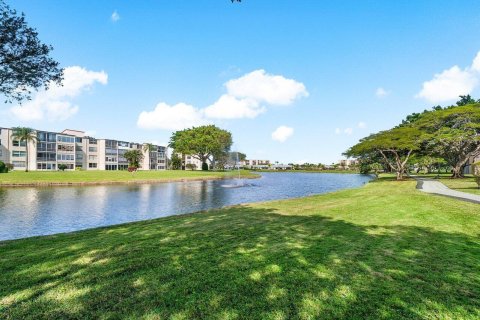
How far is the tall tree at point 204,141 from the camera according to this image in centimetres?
9306

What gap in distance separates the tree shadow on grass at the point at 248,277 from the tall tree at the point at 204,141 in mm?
84734

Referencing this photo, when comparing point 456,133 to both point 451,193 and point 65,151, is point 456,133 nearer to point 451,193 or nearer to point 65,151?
point 451,193

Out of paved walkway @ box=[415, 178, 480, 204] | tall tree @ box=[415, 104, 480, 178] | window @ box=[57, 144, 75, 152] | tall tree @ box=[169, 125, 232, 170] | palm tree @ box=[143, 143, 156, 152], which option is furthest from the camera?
→ palm tree @ box=[143, 143, 156, 152]

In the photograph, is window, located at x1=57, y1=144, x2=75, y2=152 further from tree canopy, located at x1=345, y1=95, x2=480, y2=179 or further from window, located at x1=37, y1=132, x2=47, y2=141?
tree canopy, located at x1=345, y1=95, x2=480, y2=179

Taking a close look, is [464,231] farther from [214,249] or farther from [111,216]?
[111,216]

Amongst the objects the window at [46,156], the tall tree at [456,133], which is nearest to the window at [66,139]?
the window at [46,156]

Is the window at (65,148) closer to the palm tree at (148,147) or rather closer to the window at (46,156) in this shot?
the window at (46,156)

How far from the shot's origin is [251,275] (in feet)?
17.5

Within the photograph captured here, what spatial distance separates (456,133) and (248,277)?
42.2 m

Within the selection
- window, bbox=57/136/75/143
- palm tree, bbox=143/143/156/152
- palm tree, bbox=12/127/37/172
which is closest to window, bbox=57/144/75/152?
window, bbox=57/136/75/143

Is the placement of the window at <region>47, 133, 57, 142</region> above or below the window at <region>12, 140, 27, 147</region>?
above

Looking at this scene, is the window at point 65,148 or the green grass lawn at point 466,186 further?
the window at point 65,148

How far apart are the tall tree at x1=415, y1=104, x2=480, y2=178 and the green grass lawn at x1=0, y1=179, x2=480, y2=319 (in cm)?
3431

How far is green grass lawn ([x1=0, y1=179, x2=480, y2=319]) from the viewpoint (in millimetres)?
4102
